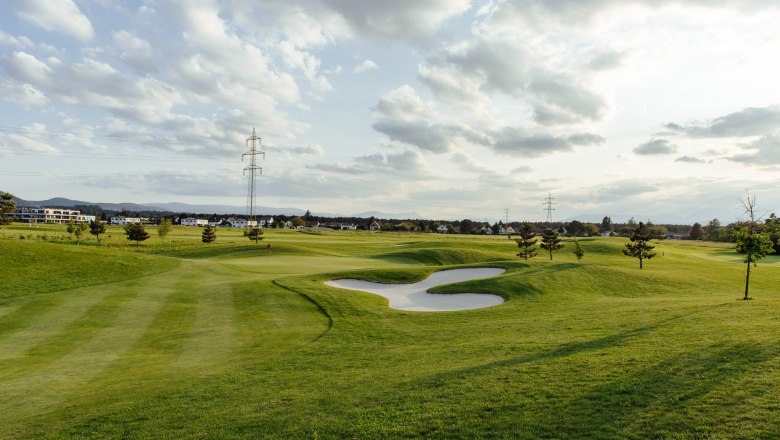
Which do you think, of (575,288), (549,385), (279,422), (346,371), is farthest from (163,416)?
(575,288)

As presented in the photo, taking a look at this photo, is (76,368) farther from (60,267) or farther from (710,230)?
(710,230)

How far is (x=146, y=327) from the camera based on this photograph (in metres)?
21.0

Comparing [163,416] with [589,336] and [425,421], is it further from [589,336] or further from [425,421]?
[589,336]

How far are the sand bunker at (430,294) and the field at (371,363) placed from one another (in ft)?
5.88

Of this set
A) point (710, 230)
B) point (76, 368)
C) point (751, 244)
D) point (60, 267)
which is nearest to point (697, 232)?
point (710, 230)

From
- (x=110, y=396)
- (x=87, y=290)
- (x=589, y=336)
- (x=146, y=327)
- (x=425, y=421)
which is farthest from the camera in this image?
(x=87, y=290)

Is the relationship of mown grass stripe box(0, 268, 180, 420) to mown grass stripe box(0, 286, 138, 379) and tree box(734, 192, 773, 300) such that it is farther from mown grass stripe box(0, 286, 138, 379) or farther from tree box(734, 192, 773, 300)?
tree box(734, 192, 773, 300)

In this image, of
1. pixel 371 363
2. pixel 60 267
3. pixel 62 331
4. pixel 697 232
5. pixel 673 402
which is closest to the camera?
pixel 673 402

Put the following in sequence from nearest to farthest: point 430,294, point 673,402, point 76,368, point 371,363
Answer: point 673,402 < point 371,363 < point 76,368 < point 430,294

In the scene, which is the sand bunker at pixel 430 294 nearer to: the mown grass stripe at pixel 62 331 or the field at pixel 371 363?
the field at pixel 371 363

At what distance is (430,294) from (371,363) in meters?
17.0

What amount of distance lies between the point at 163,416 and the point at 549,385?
921 cm

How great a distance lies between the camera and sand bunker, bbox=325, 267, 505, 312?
89.5 ft

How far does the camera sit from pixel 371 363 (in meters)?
14.2
